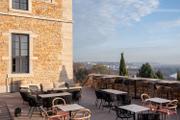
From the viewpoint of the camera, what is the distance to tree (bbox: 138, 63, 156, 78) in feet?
84.6

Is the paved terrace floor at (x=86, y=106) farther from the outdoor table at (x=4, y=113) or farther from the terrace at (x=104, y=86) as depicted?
the outdoor table at (x=4, y=113)

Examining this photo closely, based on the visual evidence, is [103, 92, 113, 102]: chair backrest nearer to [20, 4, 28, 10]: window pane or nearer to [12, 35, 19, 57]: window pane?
[12, 35, 19, 57]: window pane

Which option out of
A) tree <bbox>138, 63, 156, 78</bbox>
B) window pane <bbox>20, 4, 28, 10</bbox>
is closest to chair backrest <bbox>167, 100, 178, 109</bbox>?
window pane <bbox>20, 4, 28, 10</bbox>

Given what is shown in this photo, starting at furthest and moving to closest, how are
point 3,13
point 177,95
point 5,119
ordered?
point 3,13 < point 177,95 < point 5,119

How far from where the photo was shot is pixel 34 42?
1529 centimetres

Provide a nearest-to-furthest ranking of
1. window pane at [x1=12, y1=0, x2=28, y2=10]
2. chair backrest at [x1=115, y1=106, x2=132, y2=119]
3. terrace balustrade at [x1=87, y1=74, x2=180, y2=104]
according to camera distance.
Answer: chair backrest at [x1=115, y1=106, x2=132, y2=119] < terrace balustrade at [x1=87, y1=74, x2=180, y2=104] < window pane at [x1=12, y1=0, x2=28, y2=10]

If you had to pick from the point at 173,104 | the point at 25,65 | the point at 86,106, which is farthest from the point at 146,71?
the point at 173,104

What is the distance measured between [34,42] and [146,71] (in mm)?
13663

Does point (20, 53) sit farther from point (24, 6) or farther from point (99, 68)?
point (99, 68)

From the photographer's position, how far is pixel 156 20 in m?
21.8

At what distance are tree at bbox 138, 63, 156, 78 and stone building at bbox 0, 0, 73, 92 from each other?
11.0 m

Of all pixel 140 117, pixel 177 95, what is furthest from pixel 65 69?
pixel 140 117

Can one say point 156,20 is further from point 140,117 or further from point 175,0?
point 140,117

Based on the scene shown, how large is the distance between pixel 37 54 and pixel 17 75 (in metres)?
1.56
